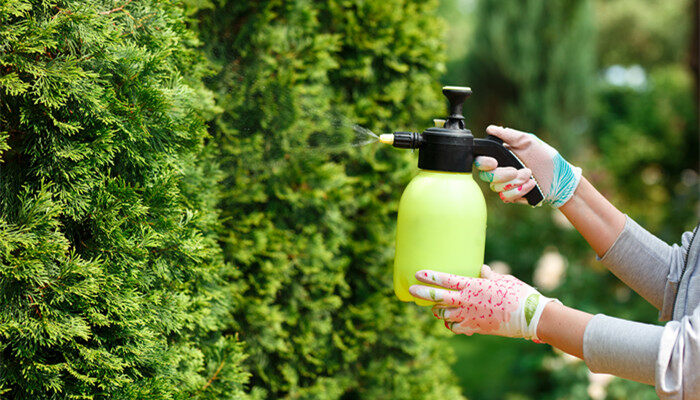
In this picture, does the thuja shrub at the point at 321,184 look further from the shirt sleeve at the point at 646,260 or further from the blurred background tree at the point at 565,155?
the shirt sleeve at the point at 646,260

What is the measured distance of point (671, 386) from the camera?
144 cm

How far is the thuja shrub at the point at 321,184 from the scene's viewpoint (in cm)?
236

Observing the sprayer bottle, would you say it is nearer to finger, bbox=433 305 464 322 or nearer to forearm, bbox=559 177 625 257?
finger, bbox=433 305 464 322

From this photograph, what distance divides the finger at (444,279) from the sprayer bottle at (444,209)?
4 cm

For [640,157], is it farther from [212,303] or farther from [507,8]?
[212,303]

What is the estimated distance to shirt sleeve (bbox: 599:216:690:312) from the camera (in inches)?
75.4

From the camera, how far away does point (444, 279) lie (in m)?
1.66

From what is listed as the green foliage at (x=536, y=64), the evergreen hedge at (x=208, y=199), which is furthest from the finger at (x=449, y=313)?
the green foliage at (x=536, y=64)

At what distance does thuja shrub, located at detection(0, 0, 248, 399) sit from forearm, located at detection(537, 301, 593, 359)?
99cm

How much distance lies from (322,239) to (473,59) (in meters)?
7.10

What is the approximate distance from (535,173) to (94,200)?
1293 millimetres

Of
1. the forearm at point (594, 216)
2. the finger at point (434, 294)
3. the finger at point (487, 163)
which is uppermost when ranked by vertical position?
the finger at point (487, 163)

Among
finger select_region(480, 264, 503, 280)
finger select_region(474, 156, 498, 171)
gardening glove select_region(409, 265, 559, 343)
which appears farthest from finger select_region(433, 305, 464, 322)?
finger select_region(474, 156, 498, 171)

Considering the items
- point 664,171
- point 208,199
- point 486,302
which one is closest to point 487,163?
point 486,302
